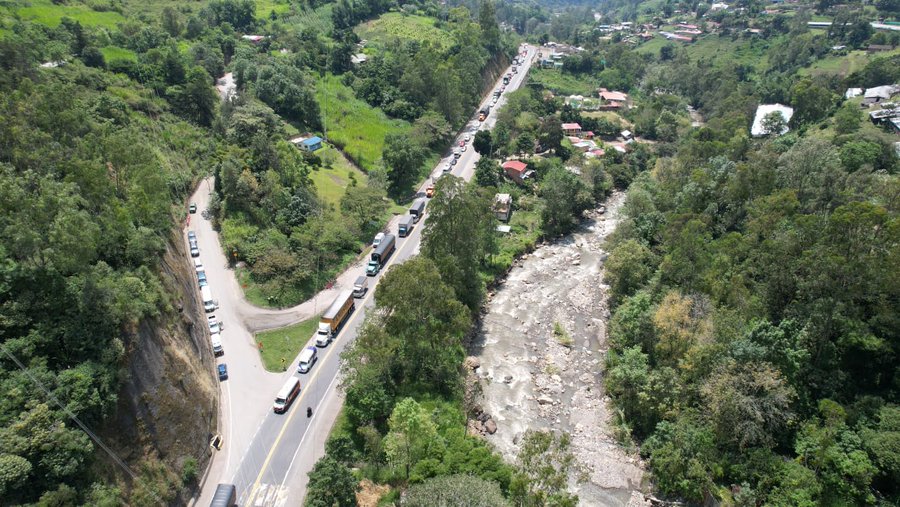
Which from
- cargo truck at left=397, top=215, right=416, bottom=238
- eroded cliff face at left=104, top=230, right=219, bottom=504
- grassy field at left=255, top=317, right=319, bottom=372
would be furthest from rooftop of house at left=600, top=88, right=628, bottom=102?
eroded cliff face at left=104, top=230, right=219, bottom=504

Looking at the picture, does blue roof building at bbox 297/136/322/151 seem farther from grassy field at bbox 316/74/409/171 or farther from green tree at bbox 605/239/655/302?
green tree at bbox 605/239/655/302

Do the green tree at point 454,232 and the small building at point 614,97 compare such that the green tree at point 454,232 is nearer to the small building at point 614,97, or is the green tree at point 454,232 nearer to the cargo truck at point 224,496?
the cargo truck at point 224,496

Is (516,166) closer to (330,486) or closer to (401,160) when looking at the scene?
(401,160)

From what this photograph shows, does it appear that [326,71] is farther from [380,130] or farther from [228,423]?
[228,423]

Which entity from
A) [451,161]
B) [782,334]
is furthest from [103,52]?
[782,334]

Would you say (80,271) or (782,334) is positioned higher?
→ (80,271)
